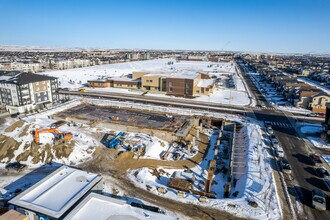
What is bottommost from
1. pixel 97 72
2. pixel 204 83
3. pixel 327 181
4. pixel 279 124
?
pixel 327 181

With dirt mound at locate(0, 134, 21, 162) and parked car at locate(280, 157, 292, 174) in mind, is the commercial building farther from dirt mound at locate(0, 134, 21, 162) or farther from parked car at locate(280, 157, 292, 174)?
dirt mound at locate(0, 134, 21, 162)

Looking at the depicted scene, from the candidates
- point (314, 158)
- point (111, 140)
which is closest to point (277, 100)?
point (314, 158)

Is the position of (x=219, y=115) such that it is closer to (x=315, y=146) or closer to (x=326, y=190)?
(x=315, y=146)

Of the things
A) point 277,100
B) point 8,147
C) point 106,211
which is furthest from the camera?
point 277,100

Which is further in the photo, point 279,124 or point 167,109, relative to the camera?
point 167,109

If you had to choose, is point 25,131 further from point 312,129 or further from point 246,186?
point 312,129

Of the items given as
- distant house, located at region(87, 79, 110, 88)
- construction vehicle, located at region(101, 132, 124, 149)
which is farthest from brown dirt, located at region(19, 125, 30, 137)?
distant house, located at region(87, 79, 110, 88)

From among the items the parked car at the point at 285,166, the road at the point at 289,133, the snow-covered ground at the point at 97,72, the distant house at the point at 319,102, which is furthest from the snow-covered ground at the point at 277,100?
the snow-covered ground at the point at 97,72
